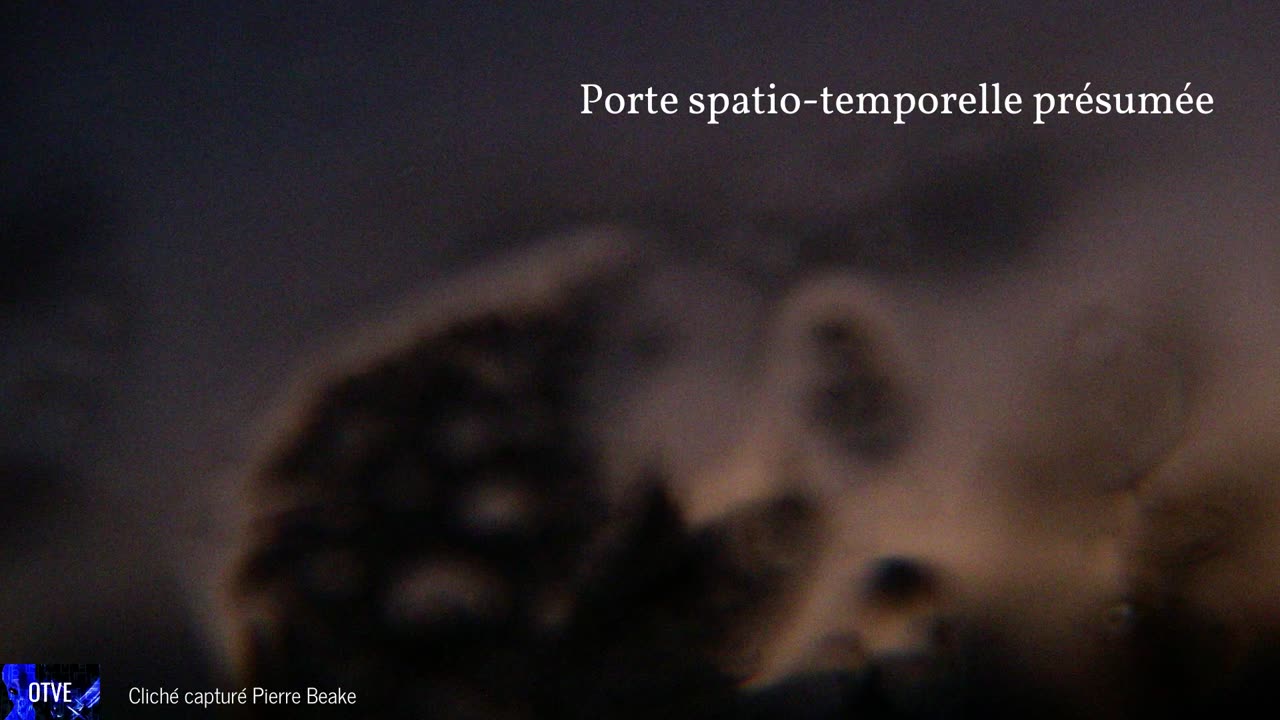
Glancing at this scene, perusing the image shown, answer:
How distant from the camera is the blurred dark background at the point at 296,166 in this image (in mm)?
1877

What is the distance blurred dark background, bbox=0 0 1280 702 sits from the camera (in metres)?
1.88

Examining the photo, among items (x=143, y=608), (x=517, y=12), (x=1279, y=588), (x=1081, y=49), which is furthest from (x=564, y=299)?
(x=1279, y=588)

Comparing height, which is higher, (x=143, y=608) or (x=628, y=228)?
(x=628, y=228)

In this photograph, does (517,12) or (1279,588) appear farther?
(517,12)

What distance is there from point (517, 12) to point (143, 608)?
1.35 meters

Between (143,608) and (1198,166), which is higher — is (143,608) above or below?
below

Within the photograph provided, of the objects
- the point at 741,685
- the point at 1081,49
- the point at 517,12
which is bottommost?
the point at 741,685

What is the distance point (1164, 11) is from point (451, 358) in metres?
1.53

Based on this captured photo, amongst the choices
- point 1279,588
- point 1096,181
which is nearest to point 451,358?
point 1096,181

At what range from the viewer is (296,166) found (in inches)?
75.9

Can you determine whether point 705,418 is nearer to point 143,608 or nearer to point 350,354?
point 350,354

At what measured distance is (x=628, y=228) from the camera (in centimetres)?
190

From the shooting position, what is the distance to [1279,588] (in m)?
1.83

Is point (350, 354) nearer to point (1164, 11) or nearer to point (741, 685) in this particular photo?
point (741, 685)
